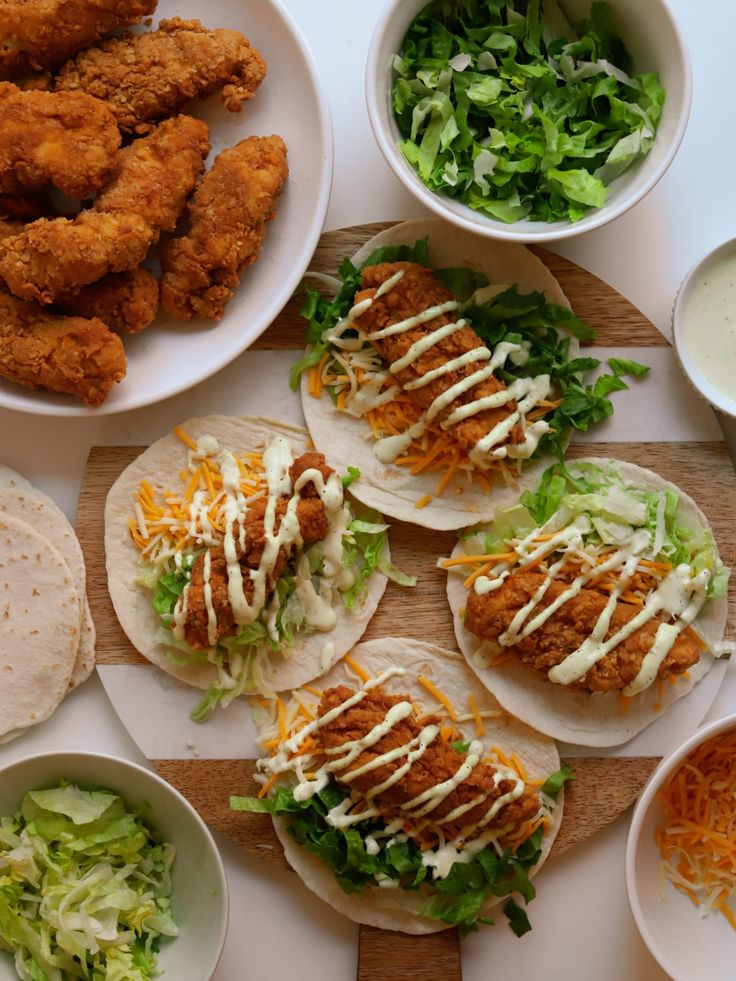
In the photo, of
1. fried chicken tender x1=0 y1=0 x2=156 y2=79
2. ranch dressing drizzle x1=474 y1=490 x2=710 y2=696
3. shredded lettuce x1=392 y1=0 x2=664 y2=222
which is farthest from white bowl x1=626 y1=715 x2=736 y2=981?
fried chicken tender x1=0 y1=0 x2=156 y2=79

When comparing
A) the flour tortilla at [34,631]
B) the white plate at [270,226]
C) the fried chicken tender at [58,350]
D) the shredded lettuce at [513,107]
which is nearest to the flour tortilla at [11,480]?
the flour tortilla at [34,631]

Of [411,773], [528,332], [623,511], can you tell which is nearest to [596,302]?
[528,332]

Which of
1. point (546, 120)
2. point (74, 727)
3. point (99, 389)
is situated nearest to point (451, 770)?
point (74, 727)

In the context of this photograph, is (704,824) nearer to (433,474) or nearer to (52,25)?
(433,474)

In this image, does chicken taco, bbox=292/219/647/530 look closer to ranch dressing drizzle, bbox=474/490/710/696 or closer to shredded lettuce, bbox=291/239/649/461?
shredded lettuce, bbox=291/239/649/461

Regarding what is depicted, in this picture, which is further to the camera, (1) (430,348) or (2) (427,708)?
(2) (427,708)

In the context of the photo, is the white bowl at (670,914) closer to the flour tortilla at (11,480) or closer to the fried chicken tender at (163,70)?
the flour tortilla at (11,480)
